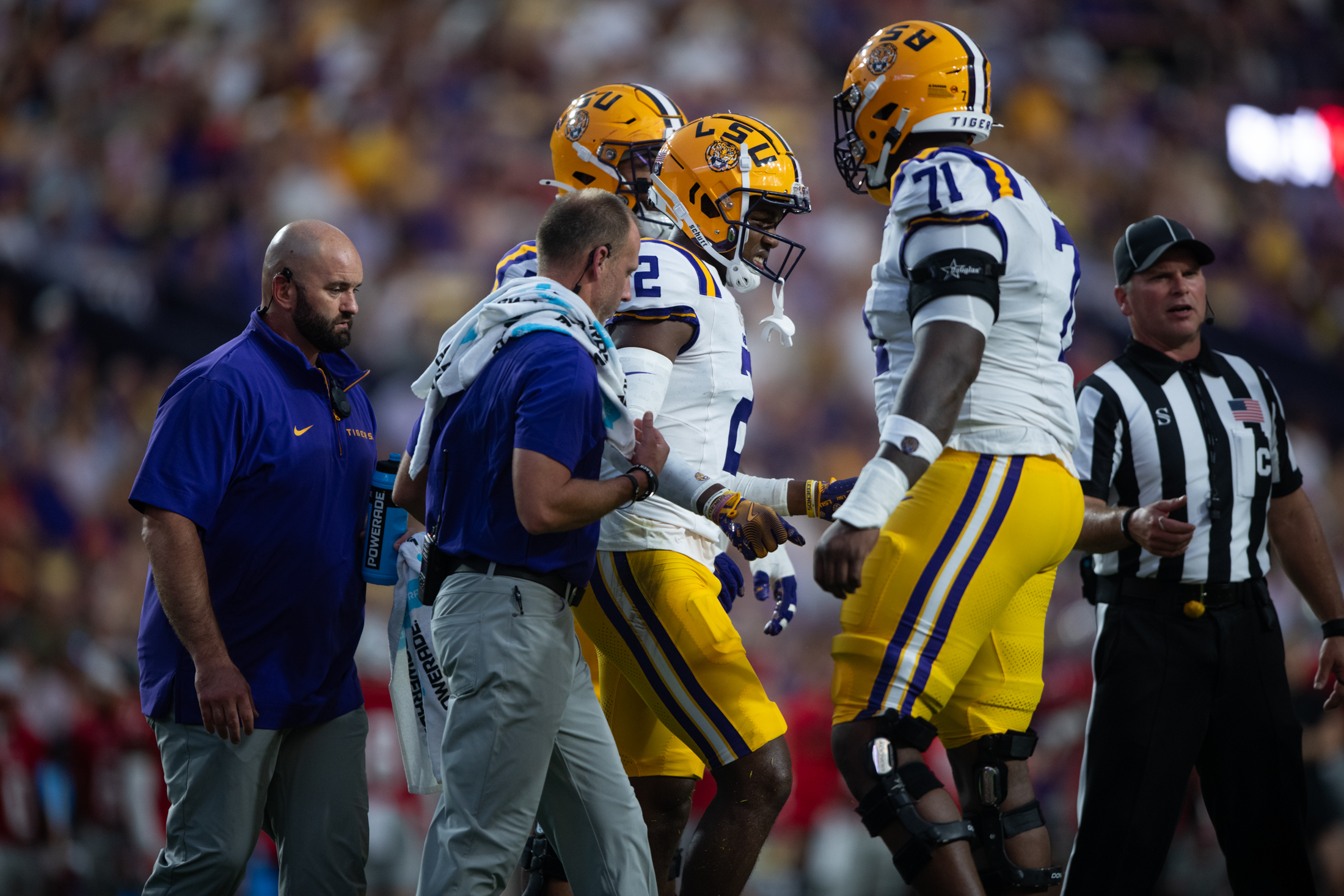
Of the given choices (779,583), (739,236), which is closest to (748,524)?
(779,583)

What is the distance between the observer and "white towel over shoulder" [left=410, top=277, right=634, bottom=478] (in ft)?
10.6

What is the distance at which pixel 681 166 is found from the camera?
4180mm

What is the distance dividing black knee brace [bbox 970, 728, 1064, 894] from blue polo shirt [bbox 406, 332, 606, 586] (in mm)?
1106

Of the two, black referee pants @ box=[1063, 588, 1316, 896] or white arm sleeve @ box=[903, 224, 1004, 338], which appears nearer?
white arm sleeve @ box=[903, 224, 1004, 338]

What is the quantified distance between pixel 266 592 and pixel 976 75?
238cm

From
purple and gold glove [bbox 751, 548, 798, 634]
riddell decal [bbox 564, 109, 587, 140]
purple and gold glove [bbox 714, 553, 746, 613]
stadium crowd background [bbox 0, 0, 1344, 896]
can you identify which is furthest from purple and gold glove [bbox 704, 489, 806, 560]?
stadium crowd background [bbox 0, 0, 1344, 896]

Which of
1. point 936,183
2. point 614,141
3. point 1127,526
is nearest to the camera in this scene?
point 936,183

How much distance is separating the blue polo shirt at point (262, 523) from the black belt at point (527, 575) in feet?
2.18

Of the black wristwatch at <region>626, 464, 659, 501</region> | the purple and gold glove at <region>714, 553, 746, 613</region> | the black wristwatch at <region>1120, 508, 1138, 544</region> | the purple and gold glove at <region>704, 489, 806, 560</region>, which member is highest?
the black wristwatch at <region>1120, 508, 1138, 544</region>

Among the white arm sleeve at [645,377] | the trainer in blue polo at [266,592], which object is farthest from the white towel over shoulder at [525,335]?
the trainer in blue polo at [266,592]

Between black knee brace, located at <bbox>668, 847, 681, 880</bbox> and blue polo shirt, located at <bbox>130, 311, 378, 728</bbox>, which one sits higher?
blue polo shirt, located at <bbox>130, 311, 378, 728</bbox>

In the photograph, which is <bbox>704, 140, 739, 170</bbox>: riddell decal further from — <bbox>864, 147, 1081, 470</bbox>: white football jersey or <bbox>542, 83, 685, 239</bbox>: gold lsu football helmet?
<bbox>864, 147, 1081, 470</bbox>: white football jersey

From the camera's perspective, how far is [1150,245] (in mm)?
4203

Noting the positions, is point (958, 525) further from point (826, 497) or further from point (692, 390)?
point (692, 390)
